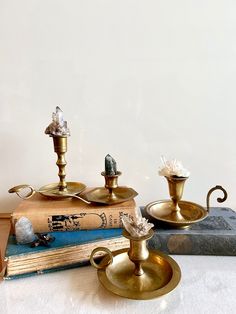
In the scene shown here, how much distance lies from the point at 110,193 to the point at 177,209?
17cm

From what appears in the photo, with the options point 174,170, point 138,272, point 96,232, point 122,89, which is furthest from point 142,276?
point 122,89

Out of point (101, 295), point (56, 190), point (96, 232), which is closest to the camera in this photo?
point (101, 295)

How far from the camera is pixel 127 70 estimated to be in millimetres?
763

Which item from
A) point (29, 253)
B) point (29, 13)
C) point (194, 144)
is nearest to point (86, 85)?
point (29, 13)

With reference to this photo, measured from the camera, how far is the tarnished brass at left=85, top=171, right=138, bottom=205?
2.19 feet

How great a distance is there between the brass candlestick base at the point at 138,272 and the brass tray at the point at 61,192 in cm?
19

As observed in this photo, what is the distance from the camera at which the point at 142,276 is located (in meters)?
0.55

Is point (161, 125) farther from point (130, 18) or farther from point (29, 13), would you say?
point (29, 13)

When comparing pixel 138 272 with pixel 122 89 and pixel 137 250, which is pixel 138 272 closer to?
pixel 137 250

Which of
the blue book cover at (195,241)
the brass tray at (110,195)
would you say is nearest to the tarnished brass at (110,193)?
the brass tray at (110,195)

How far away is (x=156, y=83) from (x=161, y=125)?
12 cm

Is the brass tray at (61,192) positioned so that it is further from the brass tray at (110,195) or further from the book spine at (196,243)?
the book spine at (196,243)

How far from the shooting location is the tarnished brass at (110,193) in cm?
67

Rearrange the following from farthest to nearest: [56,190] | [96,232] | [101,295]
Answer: [56,190] < [96,232] < [101,295]
